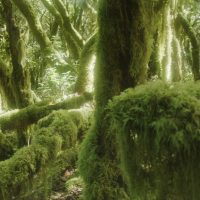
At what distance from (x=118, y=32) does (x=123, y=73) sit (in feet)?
1.66

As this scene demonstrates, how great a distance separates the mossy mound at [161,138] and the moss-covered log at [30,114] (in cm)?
456

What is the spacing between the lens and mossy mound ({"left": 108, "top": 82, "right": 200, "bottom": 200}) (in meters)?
2.22

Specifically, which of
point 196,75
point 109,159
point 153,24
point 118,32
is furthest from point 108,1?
point 196,75

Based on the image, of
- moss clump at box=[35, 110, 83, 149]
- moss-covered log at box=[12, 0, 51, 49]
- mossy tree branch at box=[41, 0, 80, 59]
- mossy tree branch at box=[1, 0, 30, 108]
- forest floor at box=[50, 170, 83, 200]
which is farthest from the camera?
mossy tree branch at box=[41, 0, 80, 59]

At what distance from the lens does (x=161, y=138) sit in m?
2.25

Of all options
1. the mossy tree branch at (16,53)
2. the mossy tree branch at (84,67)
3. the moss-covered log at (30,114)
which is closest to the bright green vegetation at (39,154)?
the moss-covered log at (30,114)

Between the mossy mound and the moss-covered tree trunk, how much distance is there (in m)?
1.40

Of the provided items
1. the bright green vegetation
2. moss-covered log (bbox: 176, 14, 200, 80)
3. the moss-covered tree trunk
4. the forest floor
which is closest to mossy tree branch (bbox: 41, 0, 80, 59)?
moss-covered log (bbox: 176, 14, 200, 80)

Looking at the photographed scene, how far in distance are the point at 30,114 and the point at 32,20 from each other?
10.7ft

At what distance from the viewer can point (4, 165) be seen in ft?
13.6

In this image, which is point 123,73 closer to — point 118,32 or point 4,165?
point 118,32

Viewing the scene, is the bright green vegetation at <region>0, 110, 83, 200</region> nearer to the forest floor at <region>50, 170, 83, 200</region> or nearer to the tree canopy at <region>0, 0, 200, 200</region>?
the tree canopy at <region>0, 0, 200, 200</region>

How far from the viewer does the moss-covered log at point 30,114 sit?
708 cm

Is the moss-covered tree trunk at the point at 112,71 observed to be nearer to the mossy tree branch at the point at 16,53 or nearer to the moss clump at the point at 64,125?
the moss clump at the point at 64,125
